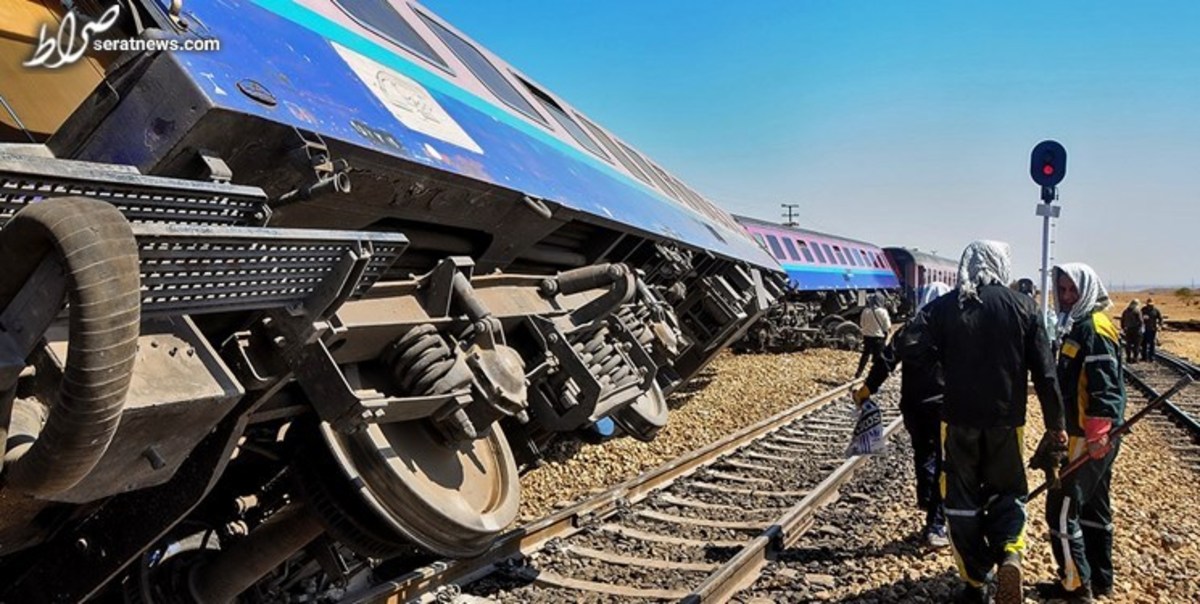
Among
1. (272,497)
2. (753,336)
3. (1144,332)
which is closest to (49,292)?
(272,497)

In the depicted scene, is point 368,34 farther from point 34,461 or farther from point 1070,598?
point 1070,598

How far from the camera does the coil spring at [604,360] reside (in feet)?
15.9

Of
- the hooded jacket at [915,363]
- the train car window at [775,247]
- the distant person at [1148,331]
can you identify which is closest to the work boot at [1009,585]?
the hooded jacket at [915,363]

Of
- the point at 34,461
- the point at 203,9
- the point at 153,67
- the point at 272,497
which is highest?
the point at 203,9

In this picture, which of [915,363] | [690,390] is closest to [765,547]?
[915,363]

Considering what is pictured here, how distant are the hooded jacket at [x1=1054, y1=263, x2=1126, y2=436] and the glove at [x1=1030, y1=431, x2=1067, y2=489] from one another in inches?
12.5

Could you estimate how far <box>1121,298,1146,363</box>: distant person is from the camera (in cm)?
2244

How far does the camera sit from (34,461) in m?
1.71

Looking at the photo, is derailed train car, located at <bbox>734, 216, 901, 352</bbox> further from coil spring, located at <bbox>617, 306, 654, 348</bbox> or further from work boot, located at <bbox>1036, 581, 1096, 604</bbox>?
work boot, located at <bbox>1036, 581, 1096, 604</bbox>

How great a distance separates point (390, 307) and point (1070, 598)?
3791mm

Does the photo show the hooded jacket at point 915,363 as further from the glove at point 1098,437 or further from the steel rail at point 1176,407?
the steel rail at point 1176,407

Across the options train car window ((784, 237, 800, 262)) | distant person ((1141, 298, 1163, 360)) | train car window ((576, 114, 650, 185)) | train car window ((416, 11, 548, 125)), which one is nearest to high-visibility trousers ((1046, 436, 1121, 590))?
train car window ((416, 11, 548, 125))

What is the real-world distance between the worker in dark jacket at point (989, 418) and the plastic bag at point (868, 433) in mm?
1475

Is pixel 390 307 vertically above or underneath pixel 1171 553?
above
